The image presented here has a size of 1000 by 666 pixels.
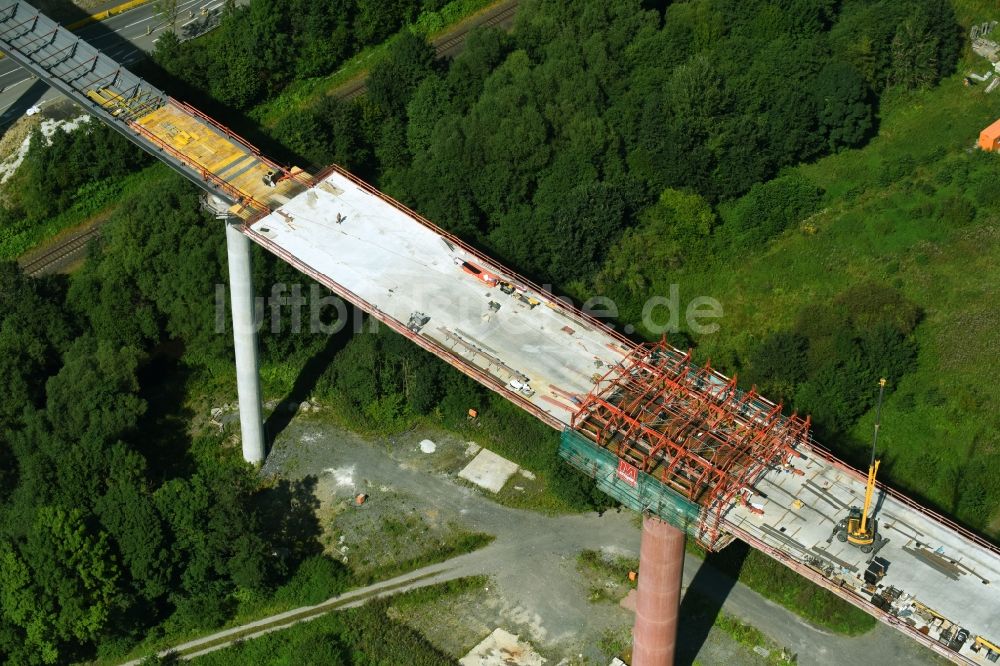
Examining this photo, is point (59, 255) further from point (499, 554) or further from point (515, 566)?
point (515, 566)

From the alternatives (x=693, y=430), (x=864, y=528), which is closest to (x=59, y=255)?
(x=693, y=430)

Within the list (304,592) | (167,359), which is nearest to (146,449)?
(167,359)

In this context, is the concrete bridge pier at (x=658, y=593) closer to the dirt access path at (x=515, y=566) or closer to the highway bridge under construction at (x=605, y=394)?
the highway bridge under construction at (x=605, y=394)

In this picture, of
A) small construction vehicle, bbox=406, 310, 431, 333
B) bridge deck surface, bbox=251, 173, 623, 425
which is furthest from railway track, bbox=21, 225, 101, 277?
small construction vehicle, bbox=406, 310, 431, 333

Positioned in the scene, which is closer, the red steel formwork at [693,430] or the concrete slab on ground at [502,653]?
the red steel formwork at [693,430]

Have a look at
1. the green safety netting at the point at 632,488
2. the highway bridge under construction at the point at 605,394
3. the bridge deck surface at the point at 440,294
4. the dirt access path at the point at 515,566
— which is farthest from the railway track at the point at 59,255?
the green safety netting at the point at 632,488

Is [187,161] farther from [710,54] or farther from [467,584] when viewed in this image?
[710,54]
